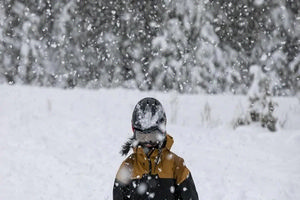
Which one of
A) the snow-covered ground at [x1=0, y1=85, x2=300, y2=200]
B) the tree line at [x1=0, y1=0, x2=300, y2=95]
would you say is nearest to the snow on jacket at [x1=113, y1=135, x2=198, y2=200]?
the snow-covered ground at [x1=0, y1=85, x2=300, y2=200]

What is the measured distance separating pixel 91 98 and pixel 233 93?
3.91 meters

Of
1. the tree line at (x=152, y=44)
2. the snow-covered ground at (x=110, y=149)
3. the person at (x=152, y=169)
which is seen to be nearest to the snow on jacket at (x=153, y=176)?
the person at (x=152, y=169)

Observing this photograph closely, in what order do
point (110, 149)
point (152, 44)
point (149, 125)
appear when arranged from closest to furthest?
point (149, 125) → point (110, 149) → point (152, 44)

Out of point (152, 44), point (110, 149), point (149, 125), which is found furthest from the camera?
point (152, 44)

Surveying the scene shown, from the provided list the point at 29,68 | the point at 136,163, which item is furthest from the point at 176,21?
the point at 136,163

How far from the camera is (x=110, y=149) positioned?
8.09 meters

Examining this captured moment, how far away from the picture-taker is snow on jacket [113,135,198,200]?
10.2ft

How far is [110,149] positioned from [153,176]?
5013 millimetres

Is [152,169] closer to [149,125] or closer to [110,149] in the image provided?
[149,125]

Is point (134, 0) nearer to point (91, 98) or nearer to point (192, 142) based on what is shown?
point (91, 98)

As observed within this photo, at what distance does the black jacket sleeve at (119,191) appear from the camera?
3.08 metres

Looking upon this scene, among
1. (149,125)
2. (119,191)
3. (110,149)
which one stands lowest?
(110,149)

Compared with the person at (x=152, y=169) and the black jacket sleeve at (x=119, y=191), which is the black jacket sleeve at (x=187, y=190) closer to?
the person at (x=152, y=169)

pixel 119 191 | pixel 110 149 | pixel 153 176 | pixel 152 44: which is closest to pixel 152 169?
pixel 153 176
